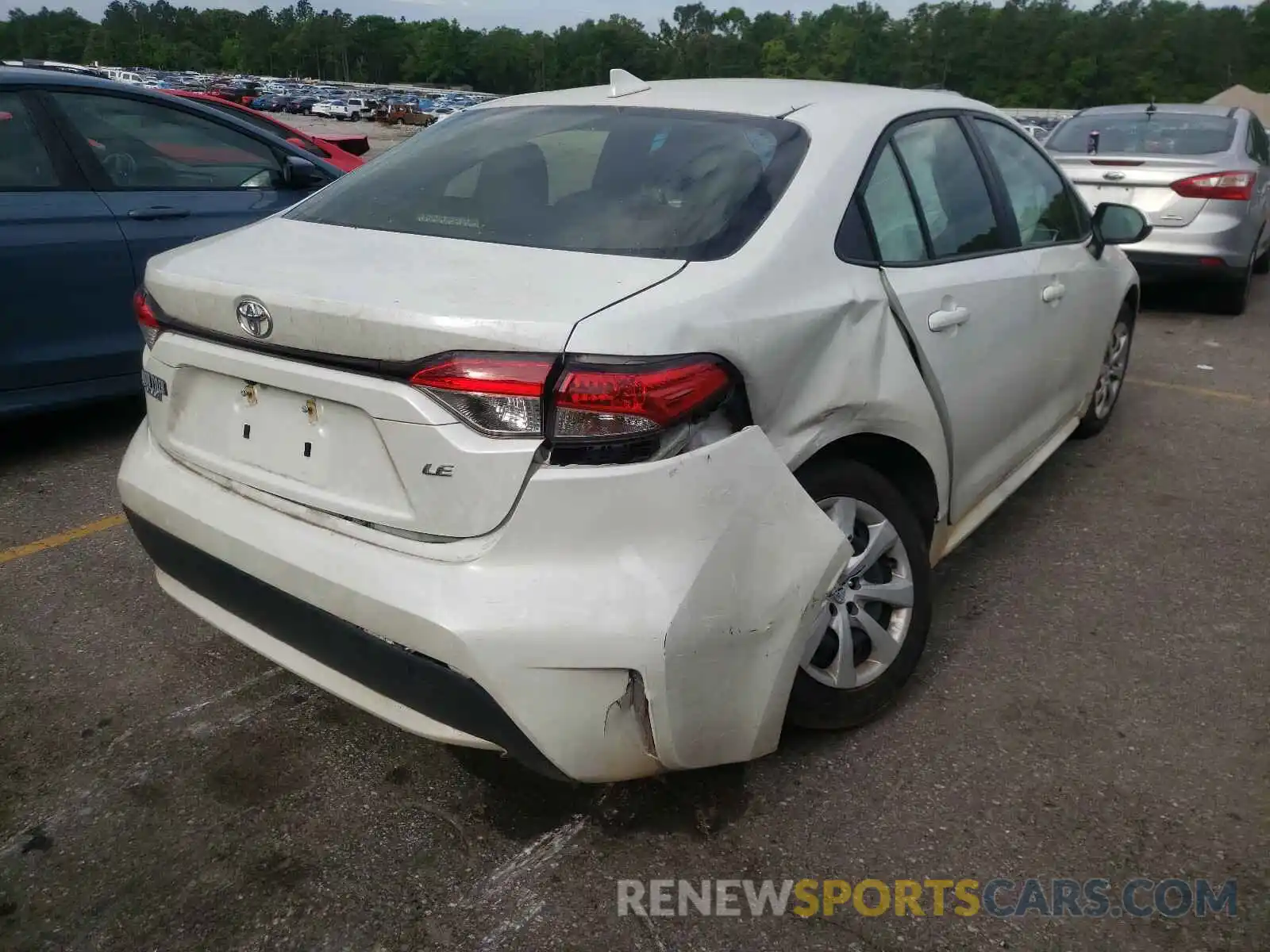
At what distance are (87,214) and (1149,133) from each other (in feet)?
24.2

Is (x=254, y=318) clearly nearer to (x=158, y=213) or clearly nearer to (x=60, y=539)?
(x=60, y=539)

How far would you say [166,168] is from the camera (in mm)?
4789

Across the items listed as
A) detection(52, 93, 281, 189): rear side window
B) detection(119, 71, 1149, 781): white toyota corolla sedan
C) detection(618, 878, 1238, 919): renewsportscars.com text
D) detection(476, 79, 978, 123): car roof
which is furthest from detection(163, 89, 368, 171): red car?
A: detection(618, 878, 1238, 919): renewsportscars.com text

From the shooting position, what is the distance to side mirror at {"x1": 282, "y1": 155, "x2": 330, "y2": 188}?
4836 mm

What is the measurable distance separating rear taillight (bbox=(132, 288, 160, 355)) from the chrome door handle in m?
1.88

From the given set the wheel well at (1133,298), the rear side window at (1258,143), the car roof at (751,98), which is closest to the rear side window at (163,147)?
the car roof at (751,98)

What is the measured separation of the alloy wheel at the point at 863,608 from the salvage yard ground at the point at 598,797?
0.21 m

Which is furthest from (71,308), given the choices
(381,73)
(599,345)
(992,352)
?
(381,73)

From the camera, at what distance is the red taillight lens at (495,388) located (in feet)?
6.21

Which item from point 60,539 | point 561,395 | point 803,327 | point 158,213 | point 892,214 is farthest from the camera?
point 158,213

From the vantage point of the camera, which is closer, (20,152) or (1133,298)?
(20,152)

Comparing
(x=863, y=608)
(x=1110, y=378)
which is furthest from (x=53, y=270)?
(x=1110, y=378)

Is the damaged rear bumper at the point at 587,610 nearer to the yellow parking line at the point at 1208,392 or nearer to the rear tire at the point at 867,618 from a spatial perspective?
the rear tire at the point at 867,618

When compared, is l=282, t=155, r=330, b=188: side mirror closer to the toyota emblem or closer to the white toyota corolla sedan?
the white toyota corolla sedan
